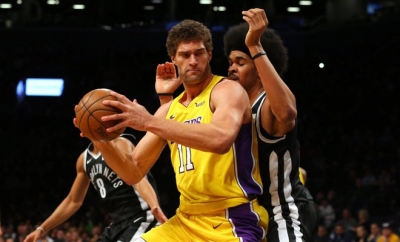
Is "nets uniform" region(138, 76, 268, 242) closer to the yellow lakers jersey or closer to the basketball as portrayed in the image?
the yellow lakers jersey

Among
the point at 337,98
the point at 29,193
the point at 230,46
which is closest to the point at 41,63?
the point at 29,193

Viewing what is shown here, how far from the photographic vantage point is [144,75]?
25578mm

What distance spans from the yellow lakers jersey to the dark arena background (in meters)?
16.5

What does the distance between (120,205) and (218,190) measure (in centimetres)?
287

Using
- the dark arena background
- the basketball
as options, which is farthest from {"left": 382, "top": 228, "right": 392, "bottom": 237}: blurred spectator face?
the basketball

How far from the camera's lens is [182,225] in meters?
4.64

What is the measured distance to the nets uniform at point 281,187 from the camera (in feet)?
15.1

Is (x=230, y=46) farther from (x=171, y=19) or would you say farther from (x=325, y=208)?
(x=171, y=19)

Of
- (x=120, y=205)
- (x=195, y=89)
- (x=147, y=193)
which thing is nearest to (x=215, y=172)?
(x=195, y=89)

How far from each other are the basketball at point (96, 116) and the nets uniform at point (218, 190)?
0.56 meters

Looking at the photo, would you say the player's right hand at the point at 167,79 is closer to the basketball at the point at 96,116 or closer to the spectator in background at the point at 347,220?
the basketball at the point at 96,116

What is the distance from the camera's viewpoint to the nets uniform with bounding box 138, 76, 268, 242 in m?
4.44

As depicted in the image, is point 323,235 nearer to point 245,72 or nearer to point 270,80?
point 245,72

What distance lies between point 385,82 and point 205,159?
20.1m
